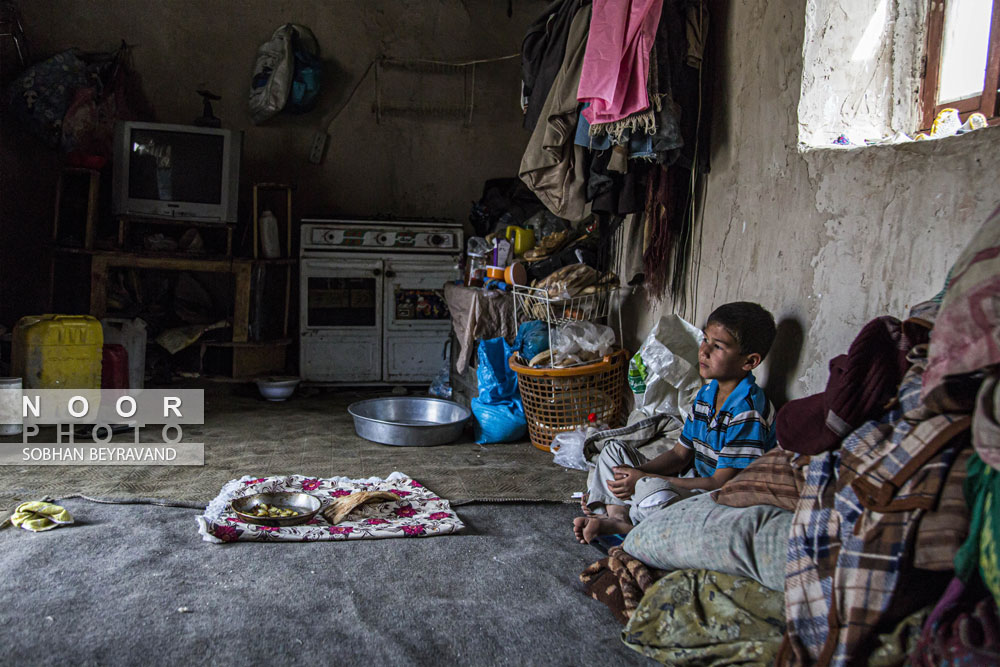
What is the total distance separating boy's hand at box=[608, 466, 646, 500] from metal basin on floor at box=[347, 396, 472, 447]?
4.61 ft

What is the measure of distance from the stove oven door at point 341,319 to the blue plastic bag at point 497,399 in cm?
142

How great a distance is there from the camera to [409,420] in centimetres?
405

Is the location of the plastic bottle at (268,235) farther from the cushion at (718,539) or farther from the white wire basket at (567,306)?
the cushion at (718,539)

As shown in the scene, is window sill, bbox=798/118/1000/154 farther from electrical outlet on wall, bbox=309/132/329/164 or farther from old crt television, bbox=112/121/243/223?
electrical outlet on wall, bbox=309/132/329/164

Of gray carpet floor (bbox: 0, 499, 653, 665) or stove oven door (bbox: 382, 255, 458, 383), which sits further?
stove oven door (bbox: 382, 255, 458, 383)

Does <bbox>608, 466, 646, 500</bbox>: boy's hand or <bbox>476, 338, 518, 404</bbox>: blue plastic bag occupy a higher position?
<bbox>476, 338, 518, 404</bbox>: blue plastic bag

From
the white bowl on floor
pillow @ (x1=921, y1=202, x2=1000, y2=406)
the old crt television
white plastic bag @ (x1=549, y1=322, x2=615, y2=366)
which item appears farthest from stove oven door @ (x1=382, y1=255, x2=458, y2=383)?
pillow @ (x1=921, y1=202, x2=1000, y2=406)

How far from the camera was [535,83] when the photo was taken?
3498mm

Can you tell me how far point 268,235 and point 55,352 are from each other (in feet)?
5.58

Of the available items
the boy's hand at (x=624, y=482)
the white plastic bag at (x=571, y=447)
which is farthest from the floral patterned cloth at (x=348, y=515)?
A: the white plastic bag at (x=571, y=447)

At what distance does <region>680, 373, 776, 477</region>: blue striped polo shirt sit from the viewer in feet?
6.77

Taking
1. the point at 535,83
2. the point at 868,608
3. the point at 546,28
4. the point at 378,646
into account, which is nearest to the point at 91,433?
the point at 378,646

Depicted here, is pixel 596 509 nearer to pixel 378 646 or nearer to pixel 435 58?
pixel 378 646

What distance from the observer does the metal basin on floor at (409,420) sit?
3.53 m
